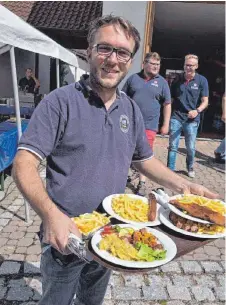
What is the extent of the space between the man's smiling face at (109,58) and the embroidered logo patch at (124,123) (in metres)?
0.21

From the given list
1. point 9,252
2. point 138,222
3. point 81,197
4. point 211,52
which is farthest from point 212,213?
point 211,52

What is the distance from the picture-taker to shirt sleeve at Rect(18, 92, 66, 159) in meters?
1.51

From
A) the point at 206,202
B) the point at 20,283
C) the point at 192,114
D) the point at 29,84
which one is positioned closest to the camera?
the point at 206,202

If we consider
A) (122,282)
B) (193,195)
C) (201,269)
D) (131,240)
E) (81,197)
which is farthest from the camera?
(201,269)

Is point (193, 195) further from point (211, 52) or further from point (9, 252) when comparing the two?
point (211, 52)

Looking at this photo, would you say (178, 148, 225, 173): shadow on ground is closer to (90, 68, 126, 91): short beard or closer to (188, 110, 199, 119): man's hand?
(188, 110, 199, 119): man's hand

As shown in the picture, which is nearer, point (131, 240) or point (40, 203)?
point (40, 203)

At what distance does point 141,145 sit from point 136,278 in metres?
1.72

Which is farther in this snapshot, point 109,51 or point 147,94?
point 147,94

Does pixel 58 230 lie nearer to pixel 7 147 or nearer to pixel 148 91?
pixel 7 147

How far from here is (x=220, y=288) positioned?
123 inches

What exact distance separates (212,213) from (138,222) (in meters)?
0.41

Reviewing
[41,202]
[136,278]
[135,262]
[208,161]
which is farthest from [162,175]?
[208,161]

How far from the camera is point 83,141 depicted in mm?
1678
